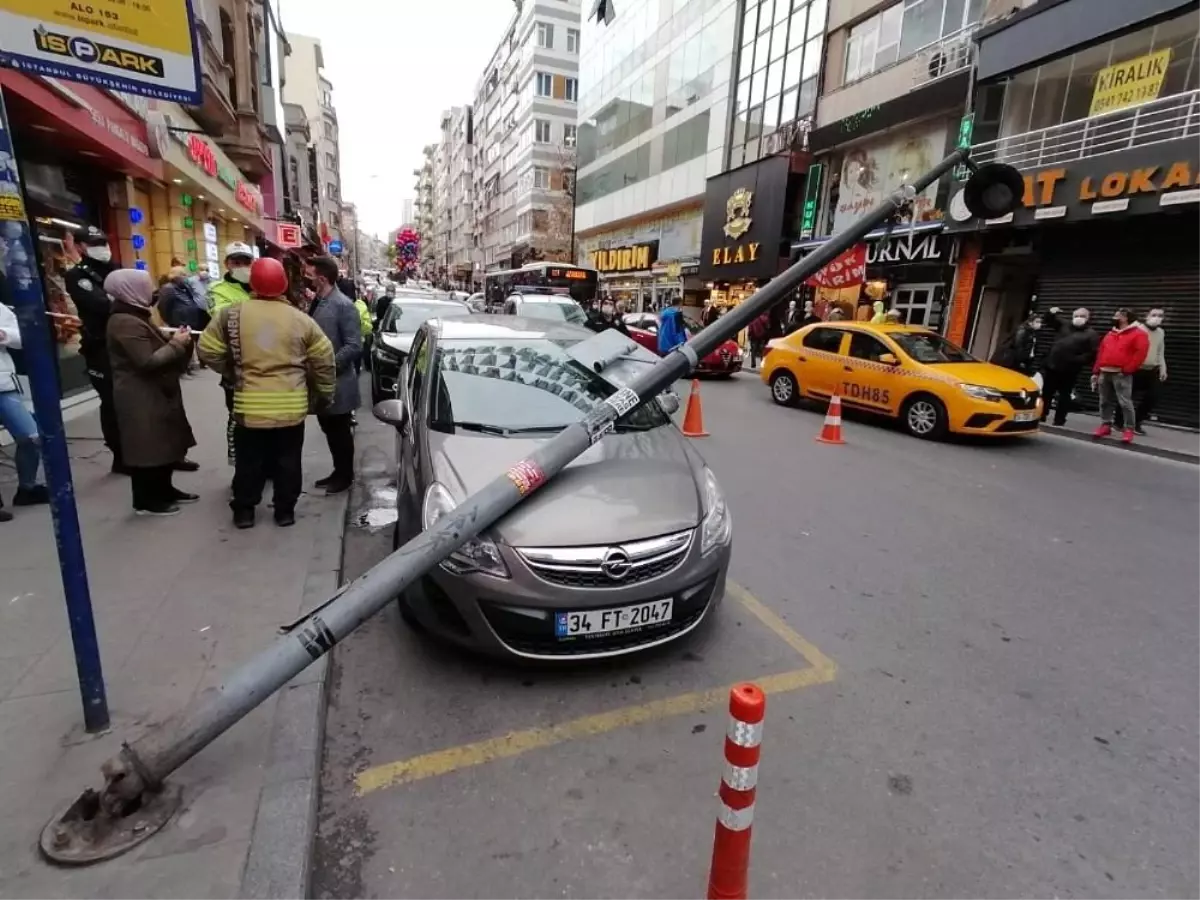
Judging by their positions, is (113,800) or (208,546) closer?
(113,800)

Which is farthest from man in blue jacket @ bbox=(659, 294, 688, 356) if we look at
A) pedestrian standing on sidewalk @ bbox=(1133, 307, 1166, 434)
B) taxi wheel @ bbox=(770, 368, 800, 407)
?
pedestrian standing on sidewalk @ bbox=(1133, 307, 1166, 434)

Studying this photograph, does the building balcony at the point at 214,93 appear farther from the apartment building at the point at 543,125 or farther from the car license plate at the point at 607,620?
the apartment building at the point at 543,125

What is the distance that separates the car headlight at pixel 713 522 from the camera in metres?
3.17

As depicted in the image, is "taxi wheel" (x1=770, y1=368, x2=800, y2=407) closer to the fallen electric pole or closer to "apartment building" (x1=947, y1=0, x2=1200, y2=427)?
"apartment building" (x1=947, y1=0, x2=1200, y2=427)

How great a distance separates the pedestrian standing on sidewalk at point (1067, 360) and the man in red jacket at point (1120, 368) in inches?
8.4

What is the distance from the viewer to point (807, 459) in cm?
775

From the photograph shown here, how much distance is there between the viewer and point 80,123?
721 centimetres

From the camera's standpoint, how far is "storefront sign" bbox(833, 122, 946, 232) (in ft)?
54.4

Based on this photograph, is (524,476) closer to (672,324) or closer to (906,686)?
(906,686)

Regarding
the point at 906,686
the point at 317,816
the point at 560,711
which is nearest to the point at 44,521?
the point at 317,816

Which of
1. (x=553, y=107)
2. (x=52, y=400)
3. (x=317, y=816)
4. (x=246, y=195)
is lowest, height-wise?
(x=317, y=816)

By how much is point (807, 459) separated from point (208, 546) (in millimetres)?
6260

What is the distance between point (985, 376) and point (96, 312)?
10208 millimetres

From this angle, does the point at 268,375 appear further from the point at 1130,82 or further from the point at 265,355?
the point at 1130,82
